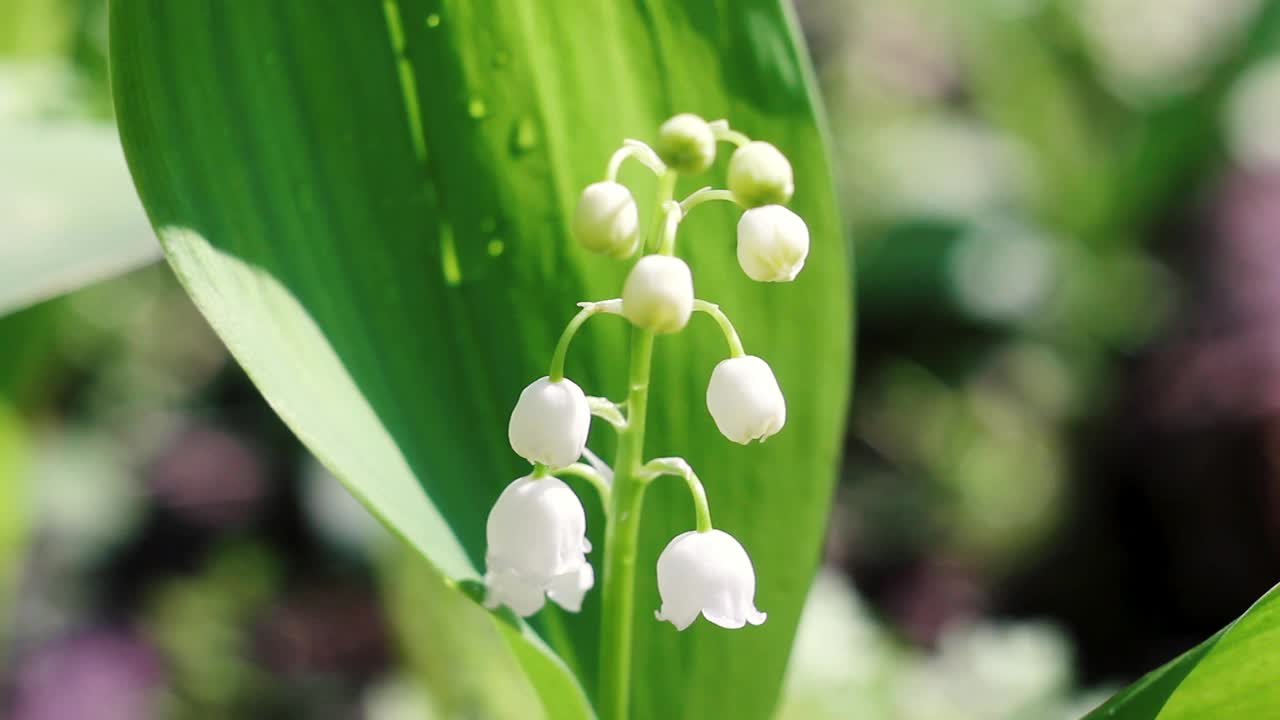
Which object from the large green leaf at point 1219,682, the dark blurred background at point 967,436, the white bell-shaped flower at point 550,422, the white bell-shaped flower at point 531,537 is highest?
the white bell-shaped flower at point 550,422

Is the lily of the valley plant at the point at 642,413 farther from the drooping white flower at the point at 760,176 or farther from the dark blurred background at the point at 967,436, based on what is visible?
the dark blurred background at the point at 967,436

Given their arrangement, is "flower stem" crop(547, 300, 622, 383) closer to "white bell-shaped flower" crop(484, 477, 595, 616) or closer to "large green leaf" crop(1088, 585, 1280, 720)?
"white bell-shaped flower" crop(484, 477, 595, 616)

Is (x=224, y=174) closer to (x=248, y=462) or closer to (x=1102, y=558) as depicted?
(x=248, y=462)

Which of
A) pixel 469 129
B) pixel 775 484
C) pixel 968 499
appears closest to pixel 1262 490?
pixel 968 499

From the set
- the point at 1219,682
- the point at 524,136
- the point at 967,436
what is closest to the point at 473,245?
the point at 524,136

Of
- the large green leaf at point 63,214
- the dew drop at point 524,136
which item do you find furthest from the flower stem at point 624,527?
the large green leaf at point 63,214

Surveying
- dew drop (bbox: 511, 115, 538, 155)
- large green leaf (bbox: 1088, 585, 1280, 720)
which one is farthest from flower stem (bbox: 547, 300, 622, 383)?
large green leaf (bbox: 1088, 585, 1280, 720)

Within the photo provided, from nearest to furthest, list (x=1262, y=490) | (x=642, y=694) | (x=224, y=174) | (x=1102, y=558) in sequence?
(x=224, y=174) < (x=642, y=694) < (x=1262, y=490) < (x=1102, y=558)
